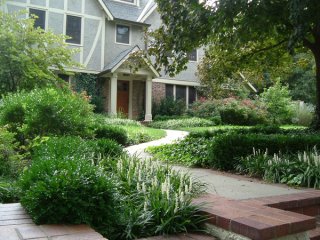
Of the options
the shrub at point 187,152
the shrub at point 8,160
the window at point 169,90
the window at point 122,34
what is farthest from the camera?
the window at point 169,90

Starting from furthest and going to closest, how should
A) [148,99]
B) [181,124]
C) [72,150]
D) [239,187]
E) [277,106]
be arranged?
1. [277,106]
2. [148,99]
3. [181,124]
4. [239,187]
5. [72,150]

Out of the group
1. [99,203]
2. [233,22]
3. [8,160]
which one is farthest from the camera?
[233,22]

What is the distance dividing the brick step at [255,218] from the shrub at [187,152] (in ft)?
11.9

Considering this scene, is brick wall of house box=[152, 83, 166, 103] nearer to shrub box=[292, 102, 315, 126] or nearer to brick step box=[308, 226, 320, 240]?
shrub box=[292, 102, 315, 126]

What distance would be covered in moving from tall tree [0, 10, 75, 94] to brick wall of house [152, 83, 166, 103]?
12.7 meters

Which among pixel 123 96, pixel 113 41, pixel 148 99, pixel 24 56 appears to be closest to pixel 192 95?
pixel 148 99

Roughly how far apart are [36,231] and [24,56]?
26.1ft

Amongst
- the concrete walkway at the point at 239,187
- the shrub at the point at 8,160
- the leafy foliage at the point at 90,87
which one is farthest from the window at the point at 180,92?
the shrub at the point at 8,160

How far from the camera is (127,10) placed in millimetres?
23281

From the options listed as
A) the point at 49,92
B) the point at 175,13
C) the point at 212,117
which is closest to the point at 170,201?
the point at 49,92

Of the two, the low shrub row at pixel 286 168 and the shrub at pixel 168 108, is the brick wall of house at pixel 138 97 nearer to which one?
the shrub at pixel 168 108

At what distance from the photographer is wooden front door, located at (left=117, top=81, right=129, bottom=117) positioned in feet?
74.6

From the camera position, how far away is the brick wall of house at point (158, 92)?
2369 cm

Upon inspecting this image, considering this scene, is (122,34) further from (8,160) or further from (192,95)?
(8,160)
